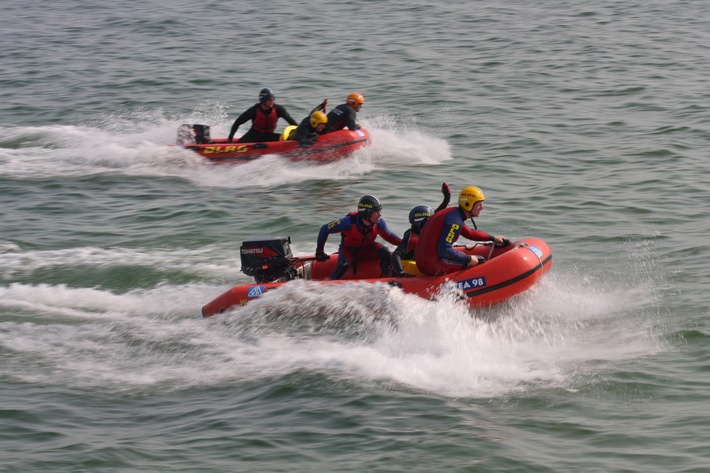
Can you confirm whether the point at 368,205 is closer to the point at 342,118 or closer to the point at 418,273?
the point at 418,273

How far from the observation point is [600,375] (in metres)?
9.51

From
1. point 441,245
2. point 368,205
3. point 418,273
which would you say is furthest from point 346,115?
point 441,245

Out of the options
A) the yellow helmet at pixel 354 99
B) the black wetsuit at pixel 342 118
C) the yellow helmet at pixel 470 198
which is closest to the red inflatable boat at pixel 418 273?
the yellow helmet at pixel 470 198

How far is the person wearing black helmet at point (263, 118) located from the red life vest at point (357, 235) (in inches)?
254

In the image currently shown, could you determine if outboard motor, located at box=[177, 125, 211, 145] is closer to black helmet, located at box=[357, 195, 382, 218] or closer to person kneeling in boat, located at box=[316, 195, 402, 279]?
person kneeling in boat, located at box=[316, 195, 402, 279]

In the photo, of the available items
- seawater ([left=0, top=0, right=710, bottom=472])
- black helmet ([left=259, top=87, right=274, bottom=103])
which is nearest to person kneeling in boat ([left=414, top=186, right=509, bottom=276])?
seawater ([left=0, top=0, right=710, bottom=472])

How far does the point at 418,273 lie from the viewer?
11.5 meters

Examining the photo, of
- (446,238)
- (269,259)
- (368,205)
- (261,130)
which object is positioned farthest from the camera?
(261,130)

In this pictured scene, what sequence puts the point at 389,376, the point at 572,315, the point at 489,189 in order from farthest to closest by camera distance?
the point at 489,189
the point at 572,315
the point at 389,376

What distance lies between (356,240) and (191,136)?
24.4 feet

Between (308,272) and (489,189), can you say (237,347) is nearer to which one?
(308,272)

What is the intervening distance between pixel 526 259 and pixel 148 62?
58.0 feet

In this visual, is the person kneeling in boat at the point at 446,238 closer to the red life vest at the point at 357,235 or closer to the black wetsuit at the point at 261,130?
the red life vest at the point at 357,235

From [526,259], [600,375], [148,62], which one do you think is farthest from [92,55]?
[600,375]
